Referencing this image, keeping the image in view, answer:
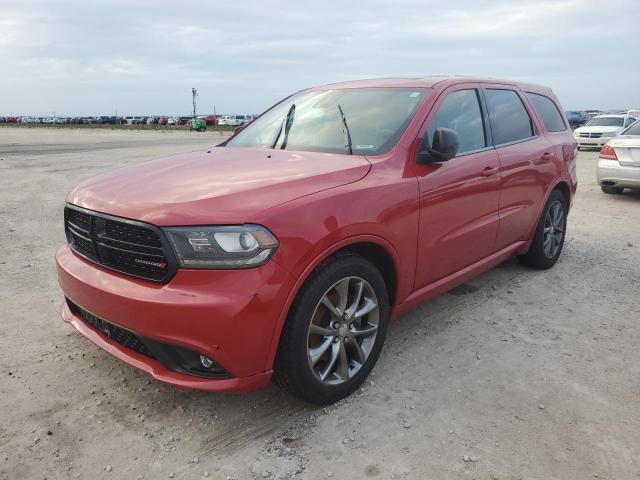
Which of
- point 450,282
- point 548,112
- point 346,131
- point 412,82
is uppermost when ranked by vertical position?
point 412,82

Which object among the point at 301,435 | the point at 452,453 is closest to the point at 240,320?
the point at 301,435

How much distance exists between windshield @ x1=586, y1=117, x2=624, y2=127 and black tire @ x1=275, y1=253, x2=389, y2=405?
66.9 feet

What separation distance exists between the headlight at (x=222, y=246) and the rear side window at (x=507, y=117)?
97.6 inches

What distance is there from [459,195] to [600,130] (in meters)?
18.6

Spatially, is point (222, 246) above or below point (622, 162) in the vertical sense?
above

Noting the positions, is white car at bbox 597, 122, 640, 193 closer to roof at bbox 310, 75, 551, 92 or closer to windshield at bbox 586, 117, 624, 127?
roof at bbox 310, 75, 551, 92

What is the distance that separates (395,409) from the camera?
9.28 feet

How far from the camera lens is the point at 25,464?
2.42 metres

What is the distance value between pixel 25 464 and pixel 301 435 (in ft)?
4.24

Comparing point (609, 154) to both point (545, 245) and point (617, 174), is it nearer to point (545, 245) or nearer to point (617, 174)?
point (617, 174)

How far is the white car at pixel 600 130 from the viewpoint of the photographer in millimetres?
18933

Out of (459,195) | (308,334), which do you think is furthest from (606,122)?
(308,334)

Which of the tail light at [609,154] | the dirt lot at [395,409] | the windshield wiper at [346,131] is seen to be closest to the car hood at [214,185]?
the windshield wiper at [346,131]

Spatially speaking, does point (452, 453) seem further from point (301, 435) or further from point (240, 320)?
point (240, 320)
